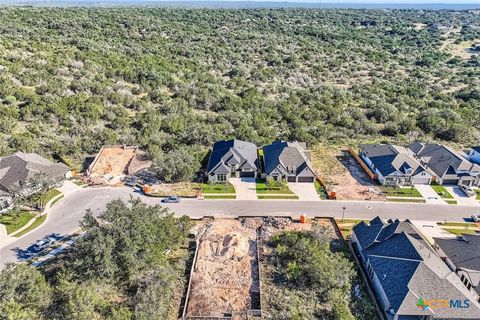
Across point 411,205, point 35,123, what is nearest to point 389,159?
point 411,205

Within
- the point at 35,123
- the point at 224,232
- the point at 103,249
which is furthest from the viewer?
the point at 35,123

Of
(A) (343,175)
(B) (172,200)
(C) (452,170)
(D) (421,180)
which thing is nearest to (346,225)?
(A) (343,175)

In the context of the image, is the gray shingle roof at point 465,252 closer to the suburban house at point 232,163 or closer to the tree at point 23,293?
the suburban house at point 232,163

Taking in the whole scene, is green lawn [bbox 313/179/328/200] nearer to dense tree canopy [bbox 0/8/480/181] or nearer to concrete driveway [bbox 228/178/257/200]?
concrete driveway [bbox 228/178/257/200]

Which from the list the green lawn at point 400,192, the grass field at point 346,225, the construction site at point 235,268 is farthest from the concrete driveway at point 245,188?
the green lawn at point 400,192

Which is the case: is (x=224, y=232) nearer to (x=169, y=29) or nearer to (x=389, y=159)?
(x=389, y=159)

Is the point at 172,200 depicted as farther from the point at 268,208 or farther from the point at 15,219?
the point at 15,219
